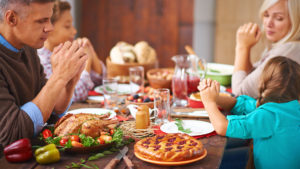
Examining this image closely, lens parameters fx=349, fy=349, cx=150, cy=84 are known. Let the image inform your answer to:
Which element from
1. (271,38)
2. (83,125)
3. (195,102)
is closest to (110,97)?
(195,102)

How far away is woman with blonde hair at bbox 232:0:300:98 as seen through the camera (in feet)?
7.98

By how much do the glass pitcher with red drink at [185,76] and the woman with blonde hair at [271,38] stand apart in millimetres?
282

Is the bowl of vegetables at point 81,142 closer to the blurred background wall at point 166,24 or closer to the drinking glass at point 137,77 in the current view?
the drinking glass at point 137,77

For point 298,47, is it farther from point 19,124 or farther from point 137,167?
point 19,124

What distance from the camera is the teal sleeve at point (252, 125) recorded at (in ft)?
5.46

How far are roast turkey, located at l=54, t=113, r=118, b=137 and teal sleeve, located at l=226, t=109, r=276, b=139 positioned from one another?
0.58 meters

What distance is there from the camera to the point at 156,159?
1.31 meters

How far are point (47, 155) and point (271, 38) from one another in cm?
196

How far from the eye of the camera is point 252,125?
1.68 metres

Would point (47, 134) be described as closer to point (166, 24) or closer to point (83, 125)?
point (83, 125)

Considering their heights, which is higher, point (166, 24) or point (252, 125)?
point (166, 24)

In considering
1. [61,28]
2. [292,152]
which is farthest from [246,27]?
[61,28]

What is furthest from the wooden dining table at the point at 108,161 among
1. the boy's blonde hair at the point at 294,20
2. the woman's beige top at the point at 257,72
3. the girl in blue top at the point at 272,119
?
the boy's blonde hair at the point at 294,20

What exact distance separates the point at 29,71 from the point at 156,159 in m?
0.93
